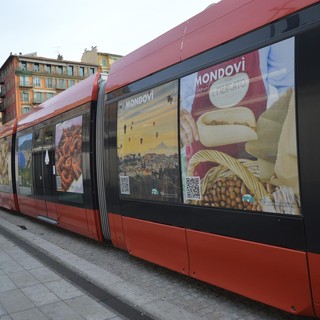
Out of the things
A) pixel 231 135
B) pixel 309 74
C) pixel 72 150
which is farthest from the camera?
pixel 72 150

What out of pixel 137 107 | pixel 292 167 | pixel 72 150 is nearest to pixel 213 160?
pixel 292 167

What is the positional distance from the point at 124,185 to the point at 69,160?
2306mm

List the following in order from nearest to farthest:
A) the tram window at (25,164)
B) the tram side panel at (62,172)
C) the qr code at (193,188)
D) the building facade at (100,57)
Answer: the qr code at (193,188), the tram side panel at (62,172), the tram window at (25,164), the building facade at (100,57)

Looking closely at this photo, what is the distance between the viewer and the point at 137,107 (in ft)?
16.5

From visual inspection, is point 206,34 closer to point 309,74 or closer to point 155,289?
point 309,74

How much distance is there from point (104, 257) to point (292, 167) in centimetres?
402

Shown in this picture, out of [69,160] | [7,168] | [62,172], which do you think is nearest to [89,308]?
[69,160]

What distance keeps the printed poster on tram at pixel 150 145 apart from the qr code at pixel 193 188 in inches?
7.1

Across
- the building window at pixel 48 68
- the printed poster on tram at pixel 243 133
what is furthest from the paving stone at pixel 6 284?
the building window at pixel 48 68

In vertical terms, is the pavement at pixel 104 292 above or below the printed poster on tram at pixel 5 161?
below

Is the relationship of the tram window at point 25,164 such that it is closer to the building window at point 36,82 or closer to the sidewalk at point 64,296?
the sidewalk at point 64,296

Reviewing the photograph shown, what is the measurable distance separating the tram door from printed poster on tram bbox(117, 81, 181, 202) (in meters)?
3.31

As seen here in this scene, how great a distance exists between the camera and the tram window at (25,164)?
392 inches

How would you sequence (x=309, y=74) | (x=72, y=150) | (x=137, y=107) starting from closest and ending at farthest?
(x=309, y=74) → (x=137, y=107) → (x=72, y=150)
